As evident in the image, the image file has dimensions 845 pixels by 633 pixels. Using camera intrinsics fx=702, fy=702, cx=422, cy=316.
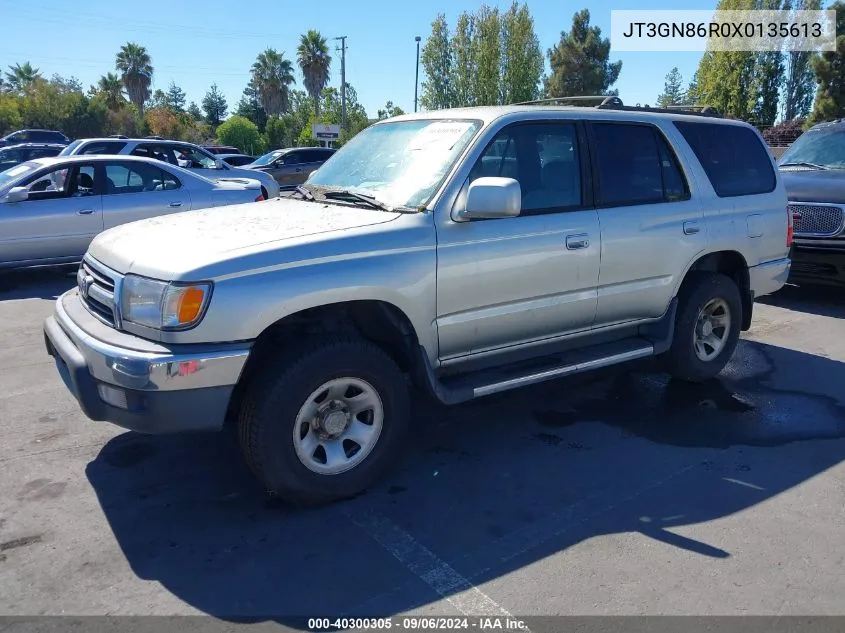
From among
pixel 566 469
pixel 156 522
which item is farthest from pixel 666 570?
pixel 156 522

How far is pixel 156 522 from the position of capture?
11.2ft

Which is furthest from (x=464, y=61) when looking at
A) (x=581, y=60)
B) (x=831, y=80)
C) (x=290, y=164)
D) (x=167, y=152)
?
(x=167, y=152)

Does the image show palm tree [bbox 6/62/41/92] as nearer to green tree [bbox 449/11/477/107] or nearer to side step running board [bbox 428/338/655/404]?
green tree [bbox 449/11/477/107]

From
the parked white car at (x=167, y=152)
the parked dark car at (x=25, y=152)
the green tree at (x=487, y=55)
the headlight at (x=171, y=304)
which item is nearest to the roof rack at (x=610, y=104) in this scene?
the headlight at (x=171, y=304)

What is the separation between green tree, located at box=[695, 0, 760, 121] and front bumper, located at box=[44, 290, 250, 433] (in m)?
37.0

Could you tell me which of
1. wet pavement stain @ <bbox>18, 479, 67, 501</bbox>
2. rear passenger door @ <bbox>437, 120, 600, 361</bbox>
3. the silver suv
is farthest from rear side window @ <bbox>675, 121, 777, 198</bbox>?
wet pavement stain @ <bbox>18, 479, 67, 501</bbox>

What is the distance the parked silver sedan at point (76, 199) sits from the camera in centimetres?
849

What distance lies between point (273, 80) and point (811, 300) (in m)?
62.7

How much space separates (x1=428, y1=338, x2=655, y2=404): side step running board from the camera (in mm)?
3910

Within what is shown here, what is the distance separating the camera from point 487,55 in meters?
45.1

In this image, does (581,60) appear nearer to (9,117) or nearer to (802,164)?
(9,117)

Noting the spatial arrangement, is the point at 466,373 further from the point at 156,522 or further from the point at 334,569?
the point at 156,522

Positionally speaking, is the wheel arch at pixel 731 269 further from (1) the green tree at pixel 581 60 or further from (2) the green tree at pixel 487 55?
(1) the green tree at pixel 581 60

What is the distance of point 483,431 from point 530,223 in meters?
1.38
